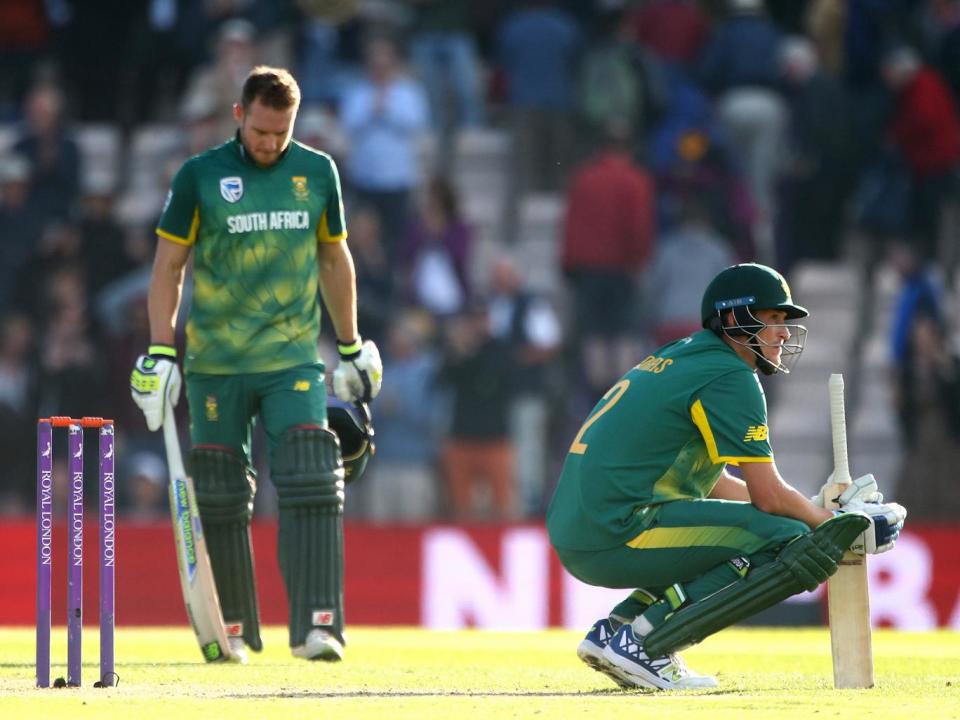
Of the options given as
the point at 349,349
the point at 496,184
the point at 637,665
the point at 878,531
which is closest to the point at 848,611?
the point at 878,531

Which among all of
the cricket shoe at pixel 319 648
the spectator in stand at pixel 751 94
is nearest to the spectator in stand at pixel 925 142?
the spectator in stand at pixel 751 94

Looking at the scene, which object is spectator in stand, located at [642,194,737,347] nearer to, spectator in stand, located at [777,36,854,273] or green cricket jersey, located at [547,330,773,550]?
spectator in stand, located at [777,36,854,273]

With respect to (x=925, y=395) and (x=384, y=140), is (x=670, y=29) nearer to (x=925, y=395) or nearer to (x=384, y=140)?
(x=384, y=140)

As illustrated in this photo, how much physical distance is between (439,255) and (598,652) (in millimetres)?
8837

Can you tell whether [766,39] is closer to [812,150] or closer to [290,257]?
[812,150]

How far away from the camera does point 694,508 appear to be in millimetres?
6773

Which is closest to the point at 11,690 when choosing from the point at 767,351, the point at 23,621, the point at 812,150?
the point at 767,351

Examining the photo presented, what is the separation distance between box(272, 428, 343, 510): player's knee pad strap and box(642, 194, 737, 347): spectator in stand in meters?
7.24

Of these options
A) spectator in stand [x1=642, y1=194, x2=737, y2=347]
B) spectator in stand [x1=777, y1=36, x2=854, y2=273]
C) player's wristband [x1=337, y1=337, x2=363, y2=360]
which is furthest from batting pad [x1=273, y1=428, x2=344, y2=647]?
spectator in stand [x1=777, y1=36, x2=854, y2=273]

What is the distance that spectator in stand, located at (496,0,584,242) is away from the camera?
16094mm

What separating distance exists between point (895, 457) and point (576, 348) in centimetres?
248

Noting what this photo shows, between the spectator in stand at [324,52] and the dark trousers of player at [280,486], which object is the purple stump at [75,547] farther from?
the spectator in stand at [324,52]

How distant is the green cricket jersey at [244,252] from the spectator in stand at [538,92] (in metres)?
8.43

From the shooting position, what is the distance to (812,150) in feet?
51.4
